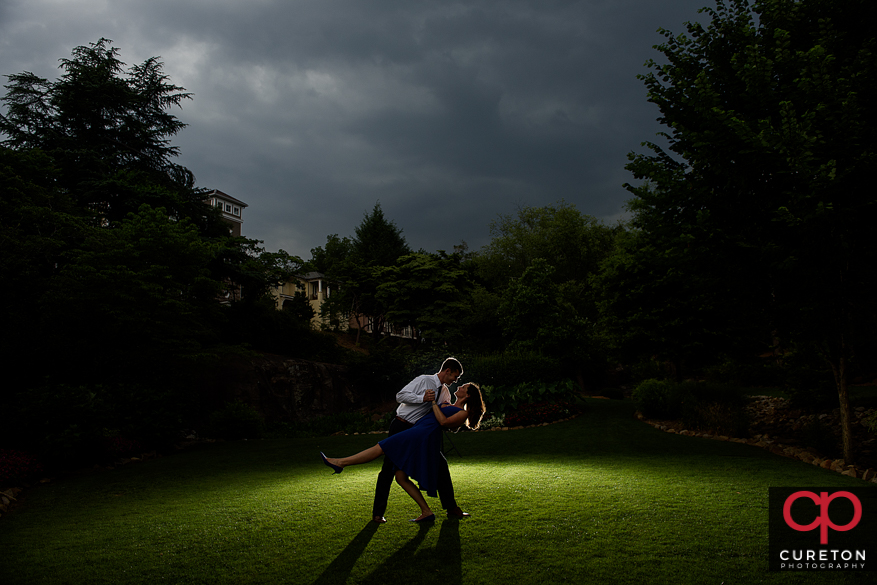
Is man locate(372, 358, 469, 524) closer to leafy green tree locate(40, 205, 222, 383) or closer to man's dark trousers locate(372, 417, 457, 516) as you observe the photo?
man's dark trousers locate(372, 417, 457, 516)

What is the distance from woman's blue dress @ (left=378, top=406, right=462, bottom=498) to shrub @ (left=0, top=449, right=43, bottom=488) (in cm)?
690

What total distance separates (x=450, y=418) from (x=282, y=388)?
14195mm

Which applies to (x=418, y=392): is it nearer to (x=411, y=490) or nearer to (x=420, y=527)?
(x=411, y=490)

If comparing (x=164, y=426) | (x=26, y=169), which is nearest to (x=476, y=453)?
(x=164, y=426)

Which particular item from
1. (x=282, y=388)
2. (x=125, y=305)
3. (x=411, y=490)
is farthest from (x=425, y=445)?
(x=282, y=388)

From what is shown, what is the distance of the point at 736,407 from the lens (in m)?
11.3

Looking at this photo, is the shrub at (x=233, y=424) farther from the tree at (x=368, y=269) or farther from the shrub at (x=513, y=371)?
the tree at (x=368, y=269)

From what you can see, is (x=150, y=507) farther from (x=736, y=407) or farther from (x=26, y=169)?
(x=26, y=169)

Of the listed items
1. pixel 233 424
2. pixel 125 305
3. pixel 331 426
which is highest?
pixel 125 305

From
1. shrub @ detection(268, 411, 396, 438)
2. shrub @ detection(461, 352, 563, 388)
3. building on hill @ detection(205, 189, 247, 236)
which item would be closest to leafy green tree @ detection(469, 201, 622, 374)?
shrub @ detection(461, 352, 563, 388)

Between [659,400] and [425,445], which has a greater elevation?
[425,445]

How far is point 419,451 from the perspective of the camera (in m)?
4.29

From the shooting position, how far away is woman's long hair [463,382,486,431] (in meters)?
4.39

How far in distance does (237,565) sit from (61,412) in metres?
7.32
